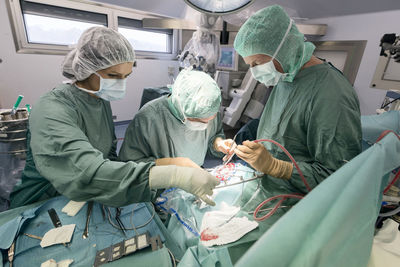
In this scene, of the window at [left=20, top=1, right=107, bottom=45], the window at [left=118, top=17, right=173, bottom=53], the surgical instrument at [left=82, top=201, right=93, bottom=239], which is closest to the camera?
the surgical instrument at [left=82, top=201, right=93, bottom=239]

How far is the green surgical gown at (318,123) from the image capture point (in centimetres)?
93

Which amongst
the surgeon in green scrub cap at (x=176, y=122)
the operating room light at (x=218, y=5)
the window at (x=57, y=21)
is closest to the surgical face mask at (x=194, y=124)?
the surgeon in green scrub cap at (x=176, y=122)

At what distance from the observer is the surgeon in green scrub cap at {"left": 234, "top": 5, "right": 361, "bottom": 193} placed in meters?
0.93

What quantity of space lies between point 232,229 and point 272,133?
0.58m

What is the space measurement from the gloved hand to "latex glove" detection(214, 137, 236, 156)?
0.43 metres

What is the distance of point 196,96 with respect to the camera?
1.22 metres

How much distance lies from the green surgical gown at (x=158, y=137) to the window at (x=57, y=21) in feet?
7.17

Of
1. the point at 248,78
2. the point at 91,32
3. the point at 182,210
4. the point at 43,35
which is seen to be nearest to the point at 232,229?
the point at 182,210

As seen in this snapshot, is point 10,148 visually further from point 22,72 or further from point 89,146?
point 22,72

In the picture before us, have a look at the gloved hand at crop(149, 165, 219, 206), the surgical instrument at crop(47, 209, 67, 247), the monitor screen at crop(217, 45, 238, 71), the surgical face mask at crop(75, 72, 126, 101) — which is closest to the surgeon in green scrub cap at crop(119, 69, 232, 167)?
the surgical face mask at crop(75, 72, 126, 101)

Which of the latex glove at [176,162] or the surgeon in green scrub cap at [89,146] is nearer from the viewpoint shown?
the surgeon in green scrub cap at [89,146]

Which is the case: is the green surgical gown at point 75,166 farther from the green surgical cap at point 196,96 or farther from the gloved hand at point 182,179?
the green surgical cap at point 196,96

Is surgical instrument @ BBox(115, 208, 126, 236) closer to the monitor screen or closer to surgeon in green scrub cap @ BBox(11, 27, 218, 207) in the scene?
surgeon in green scrub cap @ BBox(11, 27, 218, 207)

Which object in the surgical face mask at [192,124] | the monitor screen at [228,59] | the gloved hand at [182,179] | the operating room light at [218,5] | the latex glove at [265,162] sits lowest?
the gloved hand at [182,179]
